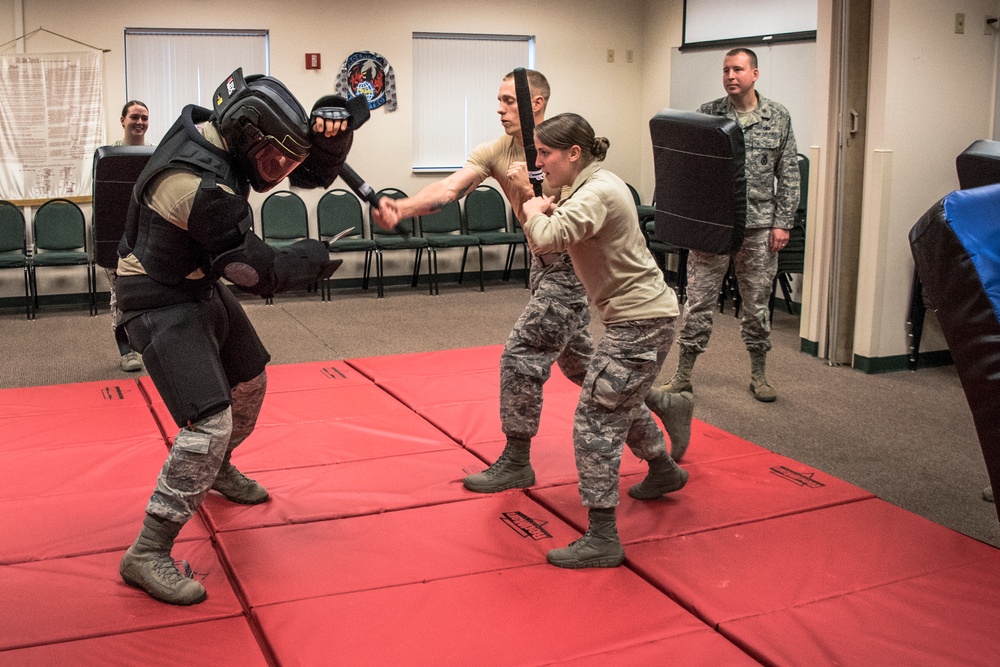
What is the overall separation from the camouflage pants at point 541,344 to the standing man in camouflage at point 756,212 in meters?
1.71

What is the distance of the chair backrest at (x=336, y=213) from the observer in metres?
9.30

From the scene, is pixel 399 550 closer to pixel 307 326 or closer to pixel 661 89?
pixel 307 326

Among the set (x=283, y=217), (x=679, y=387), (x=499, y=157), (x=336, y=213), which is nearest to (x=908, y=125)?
(x=679, y=387)

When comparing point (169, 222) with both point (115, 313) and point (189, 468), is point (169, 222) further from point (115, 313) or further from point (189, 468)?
point (115, 313)

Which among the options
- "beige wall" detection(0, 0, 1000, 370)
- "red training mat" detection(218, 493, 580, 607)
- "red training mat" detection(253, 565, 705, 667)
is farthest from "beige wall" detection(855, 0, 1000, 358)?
"red training mat" detection(253, 565, 705, 667)

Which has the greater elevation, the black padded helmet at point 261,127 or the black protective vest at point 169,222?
the black padded helmet at point 261,127

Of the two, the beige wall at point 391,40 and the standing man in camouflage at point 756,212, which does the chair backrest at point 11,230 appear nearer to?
the beige wall at point 391,40

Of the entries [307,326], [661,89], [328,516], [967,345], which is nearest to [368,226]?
[307,326]

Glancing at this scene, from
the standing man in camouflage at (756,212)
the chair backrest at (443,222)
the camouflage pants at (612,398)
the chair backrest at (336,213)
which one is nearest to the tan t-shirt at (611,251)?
the camouflage pants at (612,398)

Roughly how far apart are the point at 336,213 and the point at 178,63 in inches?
78.8

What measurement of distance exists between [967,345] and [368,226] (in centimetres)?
783

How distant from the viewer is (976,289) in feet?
7.14

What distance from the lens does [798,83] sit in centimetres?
824

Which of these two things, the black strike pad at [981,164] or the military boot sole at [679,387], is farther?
the military boot sole at [679,387]
